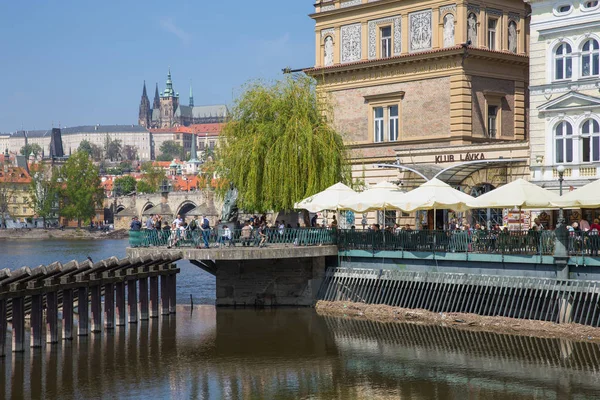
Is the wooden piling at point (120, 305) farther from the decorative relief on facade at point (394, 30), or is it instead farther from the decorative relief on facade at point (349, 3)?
the decorative relief on facade at point (349, 3)

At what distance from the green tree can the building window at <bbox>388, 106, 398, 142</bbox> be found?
13622 centimetres

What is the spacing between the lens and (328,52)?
5825 cm

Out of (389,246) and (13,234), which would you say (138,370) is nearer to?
(389,246)

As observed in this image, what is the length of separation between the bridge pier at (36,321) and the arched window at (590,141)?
78.8 feet

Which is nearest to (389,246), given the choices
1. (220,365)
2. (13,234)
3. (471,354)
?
(471,354)

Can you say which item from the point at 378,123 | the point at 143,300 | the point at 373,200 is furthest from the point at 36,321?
the point at 378,123

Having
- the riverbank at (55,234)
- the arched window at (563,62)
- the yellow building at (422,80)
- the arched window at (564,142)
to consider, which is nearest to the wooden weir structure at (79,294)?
the yellow building at (422,80)

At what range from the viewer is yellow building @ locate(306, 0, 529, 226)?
51.9 m

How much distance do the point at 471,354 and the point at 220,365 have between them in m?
7.99

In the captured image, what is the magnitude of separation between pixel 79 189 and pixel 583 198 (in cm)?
15848

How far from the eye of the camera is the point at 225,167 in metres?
48.4

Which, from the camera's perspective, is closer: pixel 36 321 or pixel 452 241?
pixel 36 321

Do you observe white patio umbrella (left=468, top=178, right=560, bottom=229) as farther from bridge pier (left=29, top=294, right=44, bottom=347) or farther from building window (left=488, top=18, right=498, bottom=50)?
building window (left=488, top=18, right=498, bottom=50)

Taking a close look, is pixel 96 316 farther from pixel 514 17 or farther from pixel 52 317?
pixel 514 17
